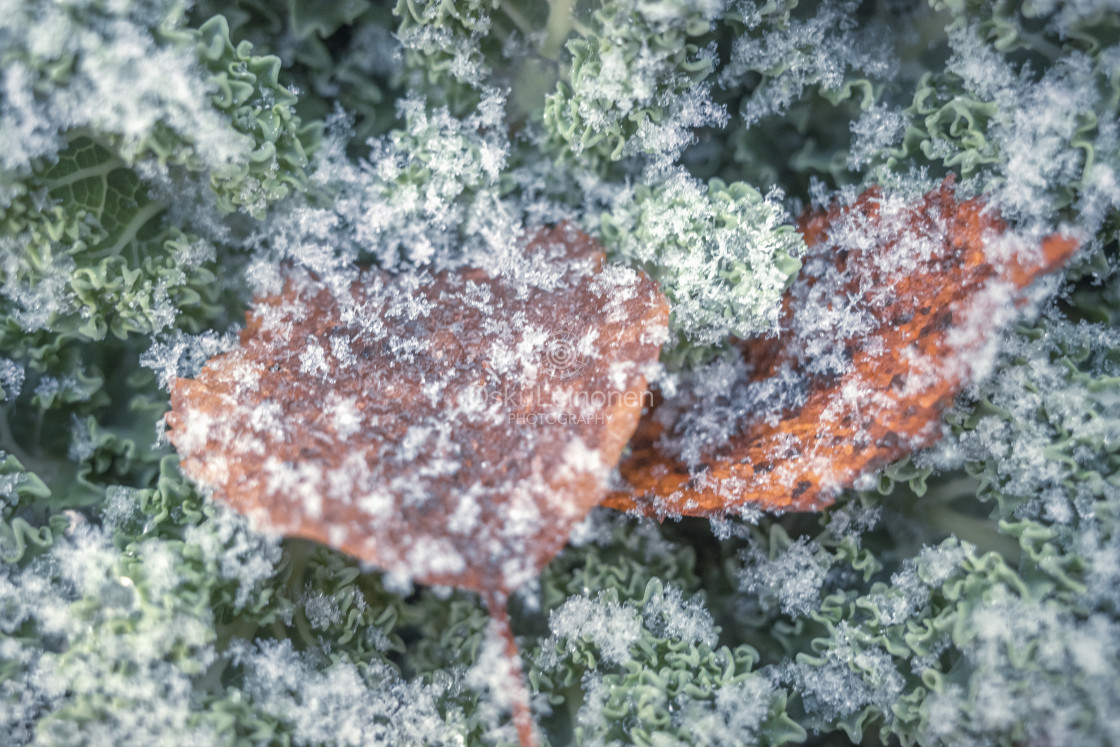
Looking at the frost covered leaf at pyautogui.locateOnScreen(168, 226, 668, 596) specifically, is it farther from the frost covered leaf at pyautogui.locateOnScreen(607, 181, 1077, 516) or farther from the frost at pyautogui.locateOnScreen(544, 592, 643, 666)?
the frost at pyautogui.locateOnScreen(544, 592, 643, 666)

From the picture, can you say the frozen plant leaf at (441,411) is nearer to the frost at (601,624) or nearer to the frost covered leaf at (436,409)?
the frost covered leaf at (436,409)

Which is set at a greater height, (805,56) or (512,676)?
(805,56)

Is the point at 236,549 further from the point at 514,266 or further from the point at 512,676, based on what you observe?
the point at 514,266

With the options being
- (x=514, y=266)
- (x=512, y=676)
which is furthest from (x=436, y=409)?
(x=512, y=676)

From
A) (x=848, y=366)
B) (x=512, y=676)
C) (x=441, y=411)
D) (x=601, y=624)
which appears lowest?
Result: (x=512, y=676)

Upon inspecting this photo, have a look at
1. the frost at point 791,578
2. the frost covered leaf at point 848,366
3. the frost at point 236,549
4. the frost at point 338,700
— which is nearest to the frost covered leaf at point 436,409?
the frost at point 236,549

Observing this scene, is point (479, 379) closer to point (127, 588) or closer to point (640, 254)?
point (640, 254)

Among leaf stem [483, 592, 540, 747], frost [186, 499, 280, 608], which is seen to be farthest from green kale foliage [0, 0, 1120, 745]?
leaf stem [483, 592, 540, 747]
